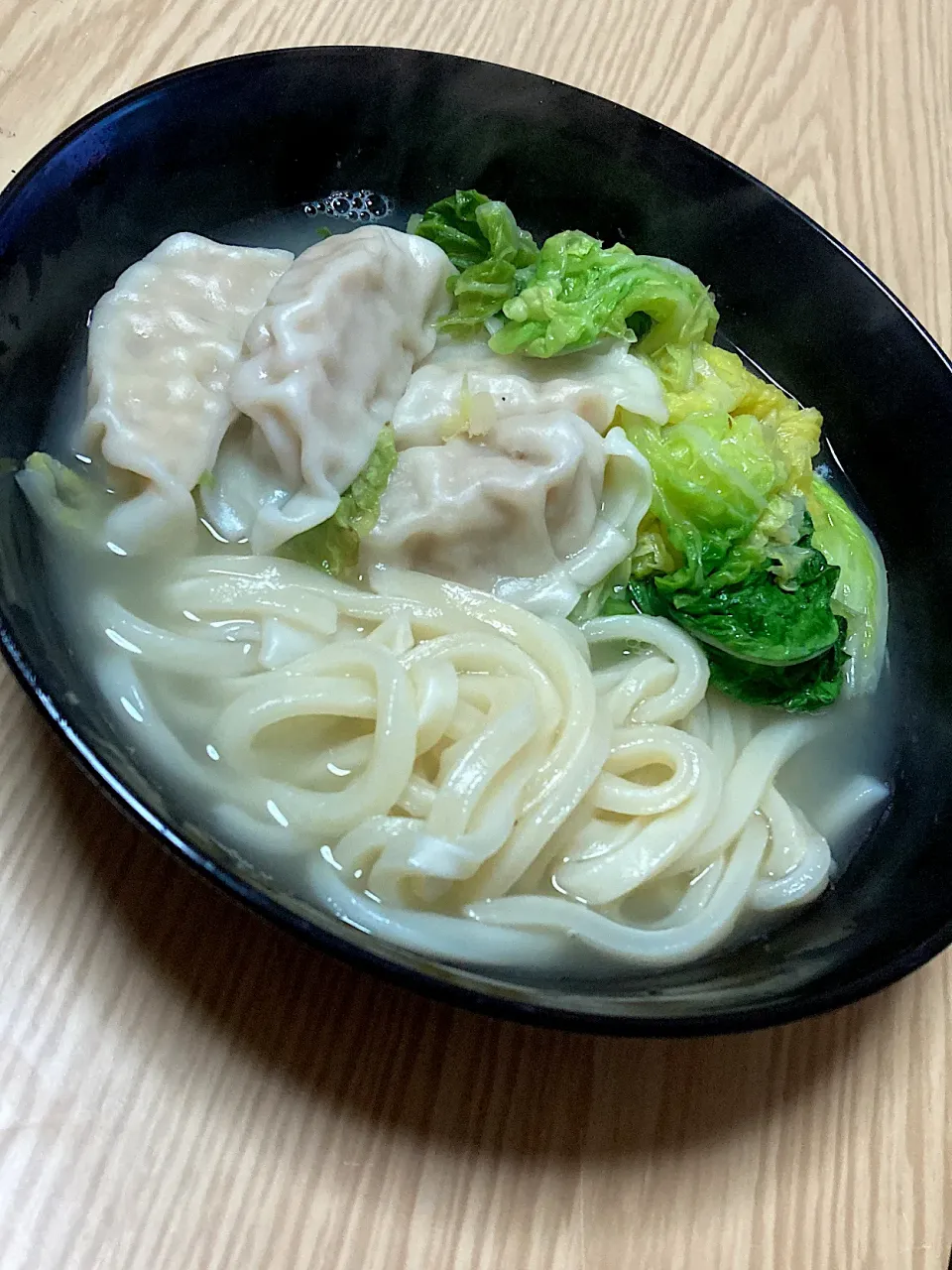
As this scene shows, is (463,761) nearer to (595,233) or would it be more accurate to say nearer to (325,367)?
(325,367)

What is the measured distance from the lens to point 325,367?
1864mm

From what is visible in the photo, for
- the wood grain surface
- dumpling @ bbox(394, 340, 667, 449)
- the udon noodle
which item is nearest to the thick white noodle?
the udon noodle

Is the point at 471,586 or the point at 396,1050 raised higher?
the point at 471,586

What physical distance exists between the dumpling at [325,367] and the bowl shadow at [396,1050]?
2.10 ft

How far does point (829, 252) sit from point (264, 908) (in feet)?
6.04

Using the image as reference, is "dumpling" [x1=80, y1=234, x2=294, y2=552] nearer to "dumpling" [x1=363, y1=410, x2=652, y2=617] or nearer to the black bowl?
the black bowl

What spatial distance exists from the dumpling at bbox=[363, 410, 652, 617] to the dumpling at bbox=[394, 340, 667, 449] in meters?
0.04

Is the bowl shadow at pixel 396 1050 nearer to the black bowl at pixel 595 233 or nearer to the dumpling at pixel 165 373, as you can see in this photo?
the black bowl at pixel 595 233

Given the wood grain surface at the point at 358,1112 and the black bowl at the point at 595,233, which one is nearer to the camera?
the wood grain surface at the point at 358,1112

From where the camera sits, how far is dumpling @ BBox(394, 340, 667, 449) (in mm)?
1979

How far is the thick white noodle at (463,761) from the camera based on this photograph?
1.60 metres

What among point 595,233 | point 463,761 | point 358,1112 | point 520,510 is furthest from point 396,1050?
point 595,233

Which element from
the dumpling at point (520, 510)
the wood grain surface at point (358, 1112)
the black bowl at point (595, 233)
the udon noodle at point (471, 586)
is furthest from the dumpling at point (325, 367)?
the wood grain surface at point (358, 1112)

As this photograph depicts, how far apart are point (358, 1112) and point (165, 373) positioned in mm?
1310
